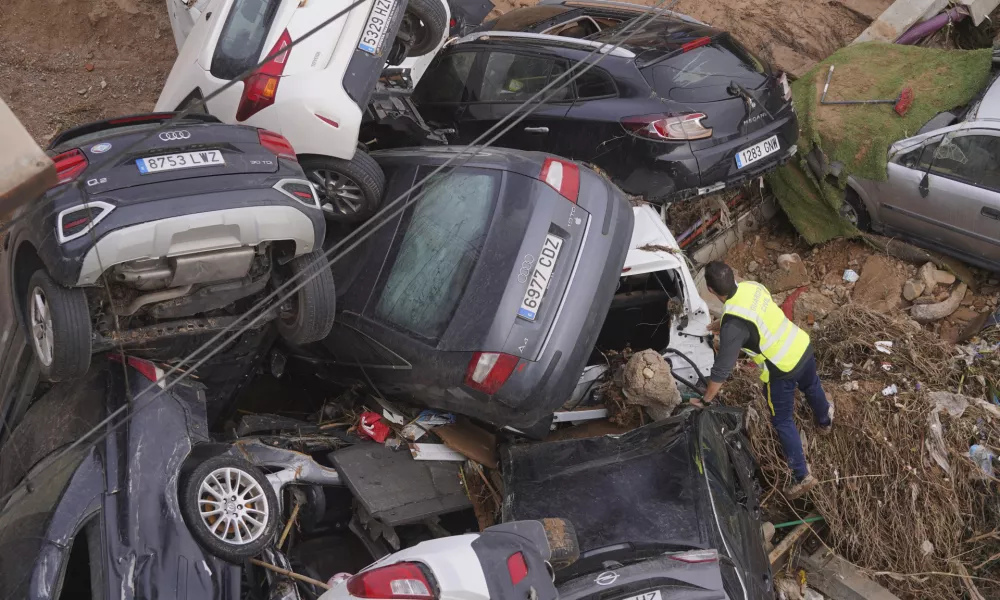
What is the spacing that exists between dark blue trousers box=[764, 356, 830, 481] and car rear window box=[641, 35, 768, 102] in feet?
6.85

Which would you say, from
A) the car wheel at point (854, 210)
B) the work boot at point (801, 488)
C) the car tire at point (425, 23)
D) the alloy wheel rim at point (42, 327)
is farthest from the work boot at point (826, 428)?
the alloy wheel rim at point (42, 327)

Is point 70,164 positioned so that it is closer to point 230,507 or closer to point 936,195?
point 230,507

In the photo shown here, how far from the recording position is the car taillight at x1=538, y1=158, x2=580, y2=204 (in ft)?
15.7

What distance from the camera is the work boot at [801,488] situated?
546cm

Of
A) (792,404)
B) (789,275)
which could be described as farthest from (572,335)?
(789,275)

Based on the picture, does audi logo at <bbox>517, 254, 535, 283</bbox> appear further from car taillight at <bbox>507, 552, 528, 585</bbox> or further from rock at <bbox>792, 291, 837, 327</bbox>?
rock at <bbox>792, 291, 837, 327</bbox>

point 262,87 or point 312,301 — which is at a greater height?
point 262,87

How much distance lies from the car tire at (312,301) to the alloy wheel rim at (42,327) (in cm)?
116

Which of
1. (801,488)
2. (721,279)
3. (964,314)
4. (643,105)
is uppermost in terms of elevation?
(643,105)

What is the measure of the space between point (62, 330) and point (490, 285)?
204 centimetres

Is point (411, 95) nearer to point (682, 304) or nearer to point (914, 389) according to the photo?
point (682, 304)

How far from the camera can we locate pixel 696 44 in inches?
256

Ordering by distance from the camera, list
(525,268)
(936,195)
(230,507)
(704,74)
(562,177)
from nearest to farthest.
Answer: (230,507) → (525,268) → (562,177) → (704,74) → (936,195)

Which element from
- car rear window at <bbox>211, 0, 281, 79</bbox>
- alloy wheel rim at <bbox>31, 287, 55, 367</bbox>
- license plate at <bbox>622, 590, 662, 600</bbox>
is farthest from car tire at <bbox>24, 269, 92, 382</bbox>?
license plate at <bbox>622, 590, 662, 600</bbox>
